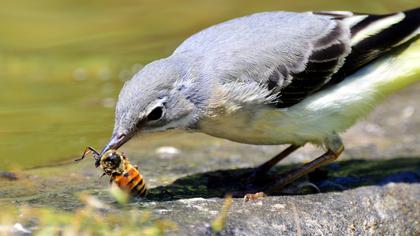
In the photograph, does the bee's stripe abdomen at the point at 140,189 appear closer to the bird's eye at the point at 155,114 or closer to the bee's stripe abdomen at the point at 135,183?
the bee's stripe abdomen at the point at 135,183

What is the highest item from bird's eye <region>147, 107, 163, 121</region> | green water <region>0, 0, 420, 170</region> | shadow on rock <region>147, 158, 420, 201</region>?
bird's eye <region>147, 107, 163, 121</region>

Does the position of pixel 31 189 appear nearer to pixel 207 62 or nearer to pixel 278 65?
pixel 207 62

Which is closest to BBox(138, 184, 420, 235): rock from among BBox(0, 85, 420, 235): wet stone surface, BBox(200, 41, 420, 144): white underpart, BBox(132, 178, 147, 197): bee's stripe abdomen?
BBox(0, 85, 420, 235): wet stone surface

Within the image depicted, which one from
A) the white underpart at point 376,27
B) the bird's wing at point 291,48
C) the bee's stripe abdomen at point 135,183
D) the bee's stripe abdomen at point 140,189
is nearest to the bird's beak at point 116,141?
the bee's stripe abdomen at point 135,183

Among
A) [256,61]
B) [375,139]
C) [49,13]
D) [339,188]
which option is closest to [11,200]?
[256,61]

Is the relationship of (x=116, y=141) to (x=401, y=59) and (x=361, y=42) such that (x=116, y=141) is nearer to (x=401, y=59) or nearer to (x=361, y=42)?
(x=361, y=42)

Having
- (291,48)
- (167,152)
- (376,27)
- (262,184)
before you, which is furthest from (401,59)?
(167,152)

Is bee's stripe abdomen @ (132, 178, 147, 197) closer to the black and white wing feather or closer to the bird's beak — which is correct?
the bird's beak

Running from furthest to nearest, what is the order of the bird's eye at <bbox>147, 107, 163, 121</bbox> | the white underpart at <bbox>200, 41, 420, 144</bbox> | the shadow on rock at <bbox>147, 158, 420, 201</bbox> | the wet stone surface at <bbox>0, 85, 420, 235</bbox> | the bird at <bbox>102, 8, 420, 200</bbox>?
the shadow on rock at <bbox>147, 158, 420, 201</bbox>
the white underpart at <bbox>200, 41, 420, 144</bbox>
the bird at <bbox>102, 8, 420, 200</bbox>
the bird's eye at <bbox>147, 107, 163, 121</bbox>
the wet stone surface at <bbox>0, 85, 420, 235</bbox>
